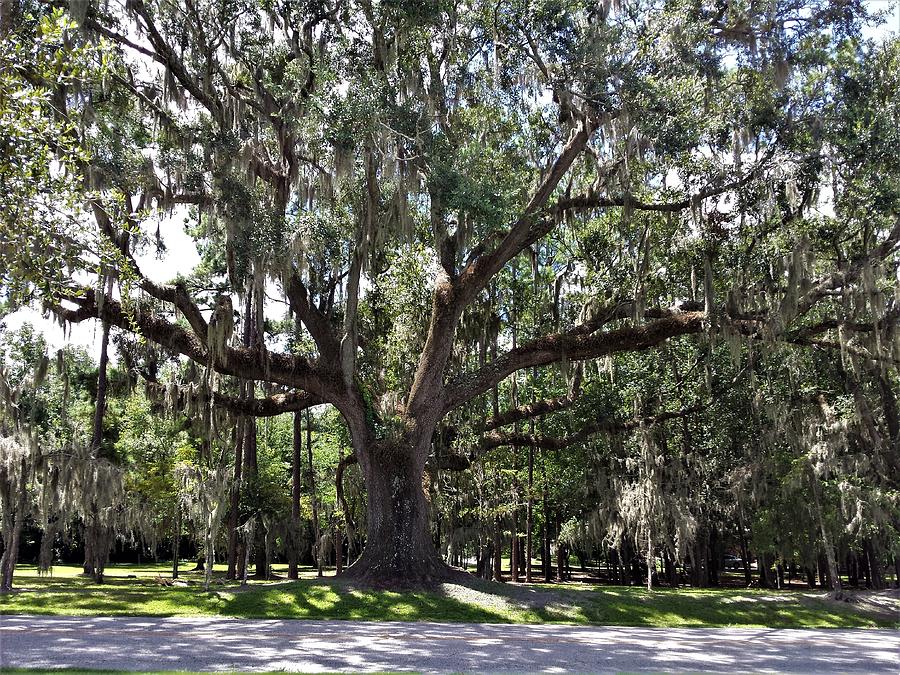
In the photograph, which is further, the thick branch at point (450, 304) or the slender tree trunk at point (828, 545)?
the slender tree trunk at point (828, 545)

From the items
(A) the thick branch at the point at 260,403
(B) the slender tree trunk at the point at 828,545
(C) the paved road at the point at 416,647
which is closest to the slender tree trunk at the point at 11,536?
(A) the thick branch at the point at 260,403

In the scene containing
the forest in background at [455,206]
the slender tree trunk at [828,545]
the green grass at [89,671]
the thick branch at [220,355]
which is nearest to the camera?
the green grass at [89,671]

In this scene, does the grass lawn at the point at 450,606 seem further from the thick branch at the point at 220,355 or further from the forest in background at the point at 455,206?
the thick branch at the point at 220,355

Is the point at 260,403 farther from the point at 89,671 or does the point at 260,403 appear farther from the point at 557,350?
the point at 89,671

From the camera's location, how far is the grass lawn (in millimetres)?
13734

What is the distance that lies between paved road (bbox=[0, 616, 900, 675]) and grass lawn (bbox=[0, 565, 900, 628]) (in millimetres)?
1030

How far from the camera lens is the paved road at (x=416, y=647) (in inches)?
328

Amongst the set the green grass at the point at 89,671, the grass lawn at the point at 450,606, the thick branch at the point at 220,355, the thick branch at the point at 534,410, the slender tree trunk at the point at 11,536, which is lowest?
the grass lawn at the point at 450,606

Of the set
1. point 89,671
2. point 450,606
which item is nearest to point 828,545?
point 450,606

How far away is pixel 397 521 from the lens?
625 inches

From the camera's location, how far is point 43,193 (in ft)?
20.3

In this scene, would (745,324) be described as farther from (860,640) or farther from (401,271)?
(401,271)

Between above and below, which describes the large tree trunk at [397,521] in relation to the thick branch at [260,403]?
below

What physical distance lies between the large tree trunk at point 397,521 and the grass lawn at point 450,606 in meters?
0.70
